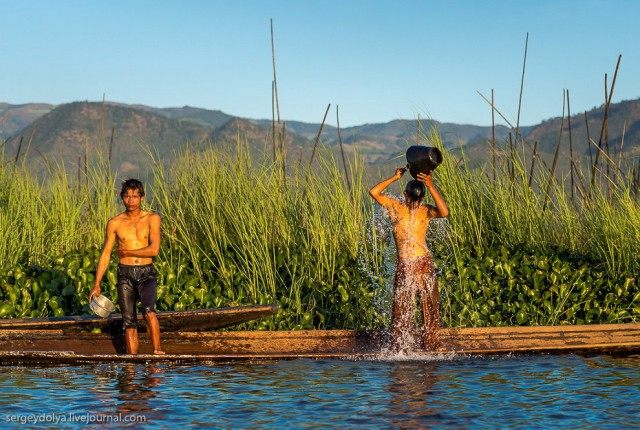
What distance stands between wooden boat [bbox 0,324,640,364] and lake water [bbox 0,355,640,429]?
112 millimetres

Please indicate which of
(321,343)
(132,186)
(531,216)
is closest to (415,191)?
(321,343)

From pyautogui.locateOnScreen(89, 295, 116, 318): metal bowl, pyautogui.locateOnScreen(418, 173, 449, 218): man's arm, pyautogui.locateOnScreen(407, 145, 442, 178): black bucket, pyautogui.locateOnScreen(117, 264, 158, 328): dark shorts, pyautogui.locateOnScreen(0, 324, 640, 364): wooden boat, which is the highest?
pyautogui.locateOnScreen(407, 145, 442, 178): black bucket

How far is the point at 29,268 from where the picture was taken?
12.0m

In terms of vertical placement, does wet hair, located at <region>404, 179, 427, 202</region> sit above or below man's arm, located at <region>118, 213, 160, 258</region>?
above

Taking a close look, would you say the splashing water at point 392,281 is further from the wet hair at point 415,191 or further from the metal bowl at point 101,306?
the metal bowl at point 101,306

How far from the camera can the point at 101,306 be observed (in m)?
9.42

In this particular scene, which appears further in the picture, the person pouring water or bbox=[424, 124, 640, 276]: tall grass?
bbox=[424, 124, 640, 276]: tall grass

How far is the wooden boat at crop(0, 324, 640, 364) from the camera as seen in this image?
9812 millimetres

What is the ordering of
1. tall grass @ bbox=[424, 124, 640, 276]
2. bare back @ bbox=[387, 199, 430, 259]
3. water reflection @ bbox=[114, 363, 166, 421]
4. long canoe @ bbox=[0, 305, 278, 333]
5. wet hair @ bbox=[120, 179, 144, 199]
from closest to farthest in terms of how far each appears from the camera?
water reflection @ bbox=[114, 363, 166, 421] → wet hair @ bbox=[120, 179, 144, 199] → bare back @ bbox=[387, 199, 430, 259] → long canoe @ bbox=[0, 305, 278, 333] → tall grass @ bbox=[424, 124, 640, 276]

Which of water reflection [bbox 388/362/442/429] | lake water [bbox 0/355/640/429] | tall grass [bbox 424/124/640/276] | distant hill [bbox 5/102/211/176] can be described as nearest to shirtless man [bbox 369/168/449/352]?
water reflection [bbox 388/362/442/429]

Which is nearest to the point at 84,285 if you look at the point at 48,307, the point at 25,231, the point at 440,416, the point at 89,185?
the point at 48,307

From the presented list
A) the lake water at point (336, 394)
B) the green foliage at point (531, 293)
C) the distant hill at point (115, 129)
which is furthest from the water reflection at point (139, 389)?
the distant hill at point (115, 129)

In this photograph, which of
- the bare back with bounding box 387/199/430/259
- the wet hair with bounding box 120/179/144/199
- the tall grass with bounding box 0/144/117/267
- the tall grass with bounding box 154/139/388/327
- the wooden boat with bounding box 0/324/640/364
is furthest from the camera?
the tall grass with bounding box 0/144/117/267

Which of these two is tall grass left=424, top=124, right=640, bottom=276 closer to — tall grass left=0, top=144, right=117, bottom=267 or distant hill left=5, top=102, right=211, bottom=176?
tall grass left=0, top=144, right=117, bottom=267
